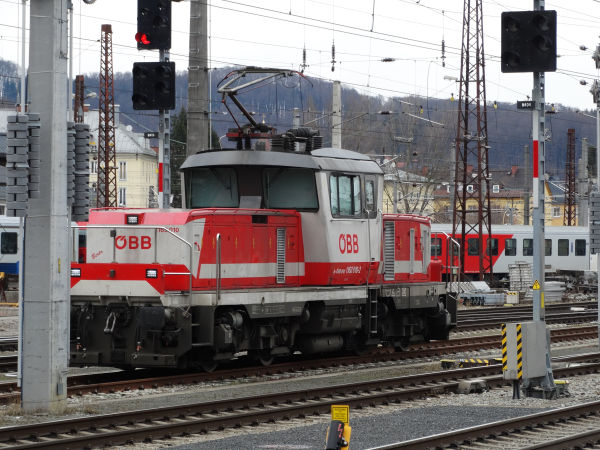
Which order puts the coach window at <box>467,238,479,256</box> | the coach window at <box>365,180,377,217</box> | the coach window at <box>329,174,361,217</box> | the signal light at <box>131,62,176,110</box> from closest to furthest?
the signal light at <box>131,62,176,110</box>, the coach window at <box>329,174,361,217</box>, the coach window at <box>365,180,377,217</box>, the coach window at <box>467,238,479,256</box>

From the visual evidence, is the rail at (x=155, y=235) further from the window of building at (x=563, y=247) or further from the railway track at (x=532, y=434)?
the window of building at (x=563, y=247)

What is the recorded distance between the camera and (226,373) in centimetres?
1831

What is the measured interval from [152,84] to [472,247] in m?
38.1

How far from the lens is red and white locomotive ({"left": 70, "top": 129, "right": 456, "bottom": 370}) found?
17.1 metres

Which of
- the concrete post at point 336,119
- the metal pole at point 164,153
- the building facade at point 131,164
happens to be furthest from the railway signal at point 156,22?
the building facade at point 131,164

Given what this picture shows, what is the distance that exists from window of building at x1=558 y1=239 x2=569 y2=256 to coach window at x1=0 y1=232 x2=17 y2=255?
29.4 metres

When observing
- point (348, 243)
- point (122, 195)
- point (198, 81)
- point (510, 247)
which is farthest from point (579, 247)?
point (122, 195)

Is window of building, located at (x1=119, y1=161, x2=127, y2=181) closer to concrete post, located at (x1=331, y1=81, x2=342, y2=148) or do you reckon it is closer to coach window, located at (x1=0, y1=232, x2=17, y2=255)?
coach window, located at (x1=0, y1=232, x2=17, y2=255)

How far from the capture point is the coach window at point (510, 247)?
2237 inches

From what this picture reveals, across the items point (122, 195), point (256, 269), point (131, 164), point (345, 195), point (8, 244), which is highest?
point (131, 164)

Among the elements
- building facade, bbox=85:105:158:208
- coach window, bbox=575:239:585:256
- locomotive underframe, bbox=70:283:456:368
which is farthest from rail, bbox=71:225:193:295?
building facade, bbox=85:105:158:208

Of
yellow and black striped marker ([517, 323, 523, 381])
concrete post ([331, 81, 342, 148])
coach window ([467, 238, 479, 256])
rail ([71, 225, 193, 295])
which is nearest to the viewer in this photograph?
yellow and black striped marker ([517, 323, 523, 381])

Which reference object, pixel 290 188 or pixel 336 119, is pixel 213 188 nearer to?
pixel 290 188

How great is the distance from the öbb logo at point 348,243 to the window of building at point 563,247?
131 feet
